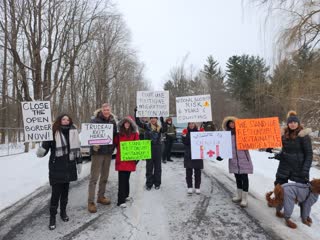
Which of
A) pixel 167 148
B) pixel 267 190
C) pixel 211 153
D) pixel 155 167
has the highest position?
pixel 211 153

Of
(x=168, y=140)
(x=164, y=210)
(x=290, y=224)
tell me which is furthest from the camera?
(x=168, y=140)

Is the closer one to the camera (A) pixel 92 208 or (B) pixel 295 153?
(B) pixel 295 153

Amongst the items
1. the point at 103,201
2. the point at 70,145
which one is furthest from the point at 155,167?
the point at 70,145

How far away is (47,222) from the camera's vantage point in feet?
18.0

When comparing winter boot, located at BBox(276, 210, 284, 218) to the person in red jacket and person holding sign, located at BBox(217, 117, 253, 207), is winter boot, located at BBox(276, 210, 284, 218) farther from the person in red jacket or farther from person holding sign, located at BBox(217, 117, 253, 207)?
the person in red jacket

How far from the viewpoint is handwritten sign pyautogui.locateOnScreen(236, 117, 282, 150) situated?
20.1ft

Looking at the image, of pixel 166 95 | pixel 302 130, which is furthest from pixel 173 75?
pixel 302 130

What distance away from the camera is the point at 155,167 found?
8.03 metres

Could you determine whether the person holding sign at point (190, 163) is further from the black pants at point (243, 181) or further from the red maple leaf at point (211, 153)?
the black pants at point (243, 181)

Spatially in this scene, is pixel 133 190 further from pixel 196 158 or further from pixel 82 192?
pixel 196 158

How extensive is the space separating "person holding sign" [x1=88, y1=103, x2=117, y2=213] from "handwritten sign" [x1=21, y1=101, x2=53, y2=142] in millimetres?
910

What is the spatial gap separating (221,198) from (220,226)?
187cm

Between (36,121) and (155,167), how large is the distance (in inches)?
132

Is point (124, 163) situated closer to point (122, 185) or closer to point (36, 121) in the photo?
point (122, 185)
